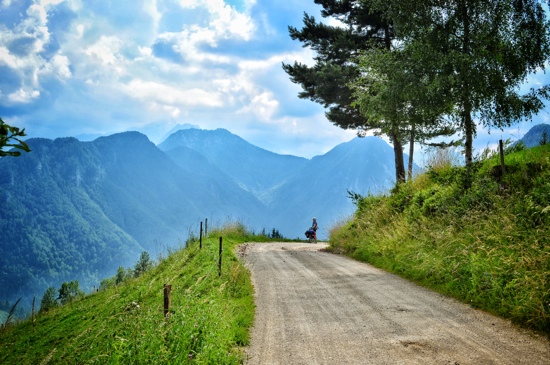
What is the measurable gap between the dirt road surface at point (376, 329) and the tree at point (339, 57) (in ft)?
53.9

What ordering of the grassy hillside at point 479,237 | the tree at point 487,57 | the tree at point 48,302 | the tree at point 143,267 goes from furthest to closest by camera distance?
the tree at point 48,302 → the tree at point 143,267 → the tree at point 487,57 → the grassy hillside at point 479,237

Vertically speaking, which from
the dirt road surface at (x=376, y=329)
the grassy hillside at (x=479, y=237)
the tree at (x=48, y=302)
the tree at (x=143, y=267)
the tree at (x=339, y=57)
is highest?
the tree at (x=339, y=57)

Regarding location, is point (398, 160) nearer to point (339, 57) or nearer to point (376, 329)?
point (339, 57)

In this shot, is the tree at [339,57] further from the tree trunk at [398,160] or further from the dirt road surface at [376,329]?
the dirt road surface at [376,329]

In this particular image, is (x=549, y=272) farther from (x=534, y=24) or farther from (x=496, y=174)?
(x=534, y=24)

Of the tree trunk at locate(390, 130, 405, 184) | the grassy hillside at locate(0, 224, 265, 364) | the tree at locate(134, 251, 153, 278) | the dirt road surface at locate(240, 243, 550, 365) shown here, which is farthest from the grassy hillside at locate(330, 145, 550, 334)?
the tree at locate(134, 251, 153, 278)

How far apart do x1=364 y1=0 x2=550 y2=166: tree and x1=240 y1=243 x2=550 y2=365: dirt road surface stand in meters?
7.36

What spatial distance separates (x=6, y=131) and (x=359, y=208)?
18.6 metres

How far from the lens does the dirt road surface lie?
5230 millimetres

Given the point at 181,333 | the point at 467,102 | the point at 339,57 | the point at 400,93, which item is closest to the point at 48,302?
the point at 339,57

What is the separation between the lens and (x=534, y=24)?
527 inches

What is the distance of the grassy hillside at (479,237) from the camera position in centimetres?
681

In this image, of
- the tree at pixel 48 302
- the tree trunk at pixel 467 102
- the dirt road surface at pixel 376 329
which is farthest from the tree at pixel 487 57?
the tree at pixel 48 302

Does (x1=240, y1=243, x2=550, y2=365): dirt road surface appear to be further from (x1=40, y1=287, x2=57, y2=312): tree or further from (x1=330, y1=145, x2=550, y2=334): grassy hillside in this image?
(x1=40, y1=287, x2=57, y2=312): tree
